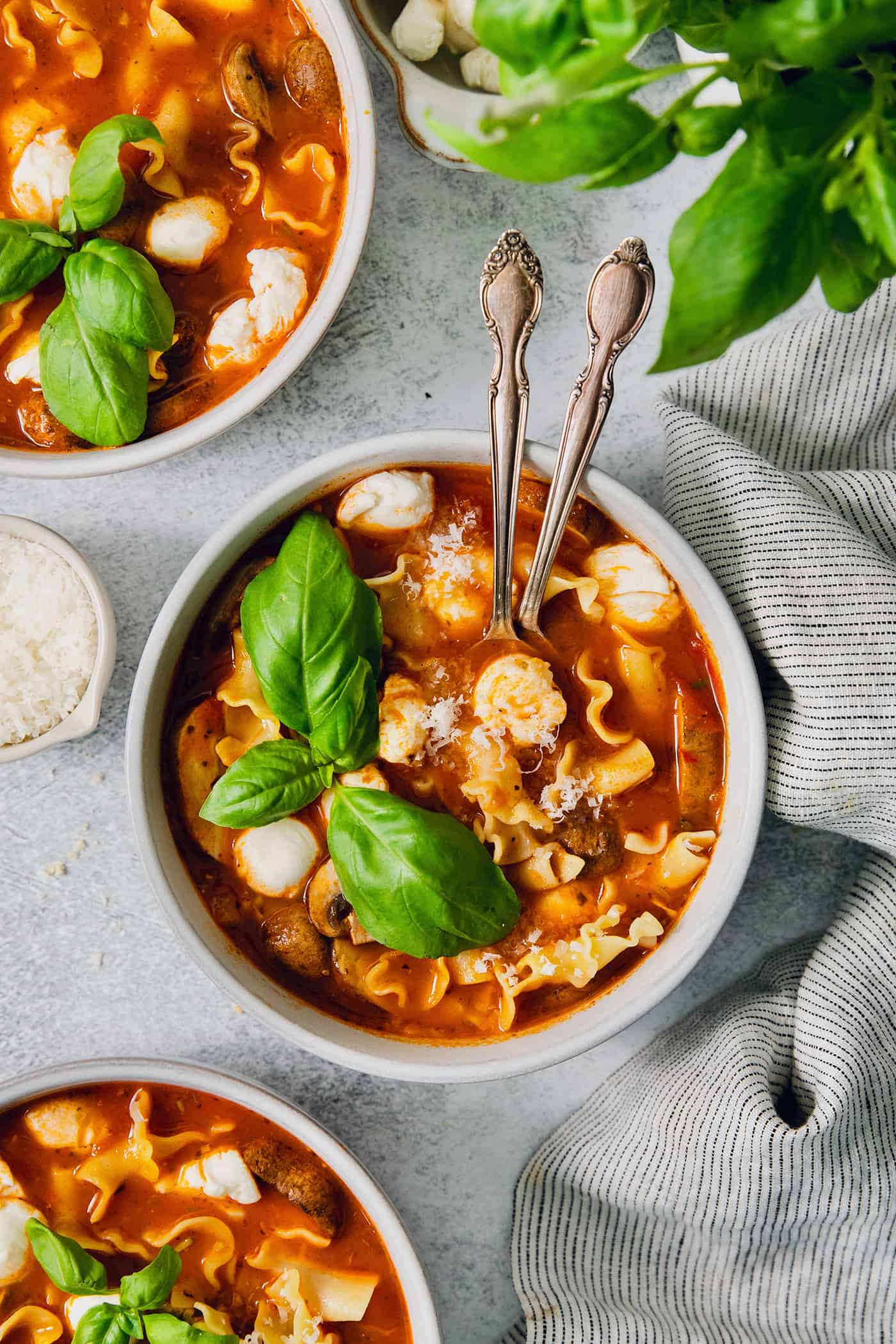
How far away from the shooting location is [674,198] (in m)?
2.54

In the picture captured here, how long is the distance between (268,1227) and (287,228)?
2015 millimetres

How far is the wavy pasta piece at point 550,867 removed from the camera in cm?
229

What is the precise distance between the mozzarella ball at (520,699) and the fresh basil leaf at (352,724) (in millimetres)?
225

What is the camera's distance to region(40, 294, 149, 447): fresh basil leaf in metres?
2.17

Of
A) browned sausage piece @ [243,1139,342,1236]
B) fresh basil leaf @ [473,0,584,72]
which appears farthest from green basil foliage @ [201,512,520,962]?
fresh basil leaf @ [473,0,584,72]

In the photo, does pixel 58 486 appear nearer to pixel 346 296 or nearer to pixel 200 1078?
pixel 346 296

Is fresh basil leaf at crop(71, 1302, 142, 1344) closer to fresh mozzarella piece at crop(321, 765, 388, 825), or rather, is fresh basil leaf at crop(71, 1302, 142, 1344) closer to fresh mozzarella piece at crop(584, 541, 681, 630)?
fresh mozzarella piece at crop(321, 765, 388, 825)

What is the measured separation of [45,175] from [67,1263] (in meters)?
2.04

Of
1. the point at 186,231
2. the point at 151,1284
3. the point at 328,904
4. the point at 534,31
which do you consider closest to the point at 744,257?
the point at 534,31

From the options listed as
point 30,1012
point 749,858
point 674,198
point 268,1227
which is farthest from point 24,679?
point 674,198

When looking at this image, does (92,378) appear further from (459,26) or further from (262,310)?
(459,26)

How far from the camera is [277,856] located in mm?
2293

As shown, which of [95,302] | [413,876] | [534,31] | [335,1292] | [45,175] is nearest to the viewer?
[534,31]

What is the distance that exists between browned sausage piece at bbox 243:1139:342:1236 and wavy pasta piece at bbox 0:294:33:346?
1.68m
